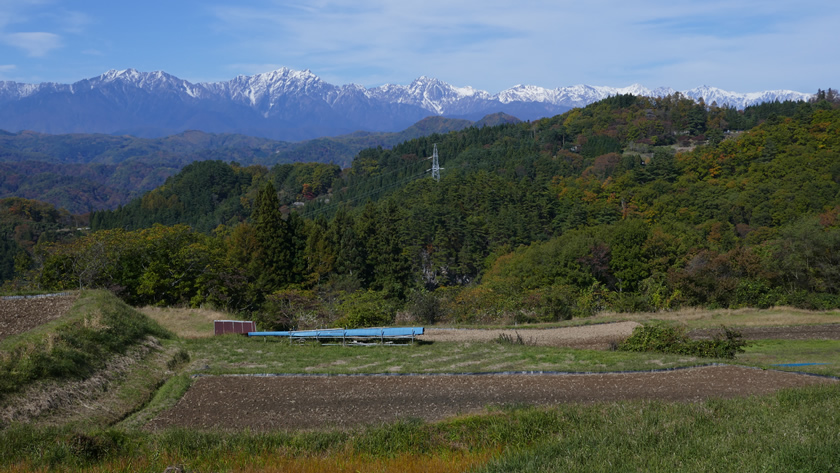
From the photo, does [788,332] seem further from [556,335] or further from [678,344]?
[556,335]

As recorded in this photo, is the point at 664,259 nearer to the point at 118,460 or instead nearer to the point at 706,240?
the point at 706,240

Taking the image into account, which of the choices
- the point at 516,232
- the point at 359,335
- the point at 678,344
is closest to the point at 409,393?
the point at 359,335

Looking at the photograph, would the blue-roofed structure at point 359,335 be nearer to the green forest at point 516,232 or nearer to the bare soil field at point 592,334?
the bare soil field at point 592,334

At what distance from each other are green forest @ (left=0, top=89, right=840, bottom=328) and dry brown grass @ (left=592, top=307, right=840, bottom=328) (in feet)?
6.75

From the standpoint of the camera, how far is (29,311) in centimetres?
1948

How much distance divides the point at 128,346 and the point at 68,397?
430 centimetres

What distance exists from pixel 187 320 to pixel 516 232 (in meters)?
51.0

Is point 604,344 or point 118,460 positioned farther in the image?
point 604,344

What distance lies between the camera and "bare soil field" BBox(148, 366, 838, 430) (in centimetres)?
1108

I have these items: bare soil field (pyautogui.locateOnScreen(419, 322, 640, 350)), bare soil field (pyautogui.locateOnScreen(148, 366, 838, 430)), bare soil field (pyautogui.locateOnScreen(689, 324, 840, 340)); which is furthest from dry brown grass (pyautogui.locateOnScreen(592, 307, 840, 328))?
bare soil field (pyautogui.locateOnScreen(148, 366, 838, 430))

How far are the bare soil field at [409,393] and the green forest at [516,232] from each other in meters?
10.8

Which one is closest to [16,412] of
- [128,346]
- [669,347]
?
[128,346]

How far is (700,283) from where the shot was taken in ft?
105

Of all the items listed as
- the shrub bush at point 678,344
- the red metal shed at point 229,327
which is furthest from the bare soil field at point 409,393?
the red metal shed at point 229,327
